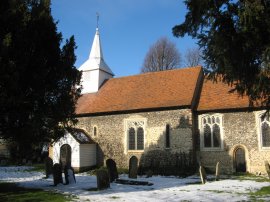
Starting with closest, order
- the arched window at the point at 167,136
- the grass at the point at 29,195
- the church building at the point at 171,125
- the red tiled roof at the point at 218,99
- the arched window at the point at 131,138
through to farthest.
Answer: the grass at the point at 29,195 < the church building at the point at 171,125 < the red tiled roof at the point at 218,99 < the arched window at the point at 167,136 < the arched window at the point at 131,138

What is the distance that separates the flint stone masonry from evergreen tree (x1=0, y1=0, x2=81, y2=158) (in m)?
9.16

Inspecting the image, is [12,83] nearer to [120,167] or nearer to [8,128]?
[8,128]

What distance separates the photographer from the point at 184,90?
2284 centimetres

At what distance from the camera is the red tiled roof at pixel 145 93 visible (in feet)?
74.1

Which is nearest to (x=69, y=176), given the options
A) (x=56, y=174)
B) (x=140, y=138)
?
(x=56, y=174)

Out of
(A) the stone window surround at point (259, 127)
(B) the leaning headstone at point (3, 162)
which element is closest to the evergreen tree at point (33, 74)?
(A) the stone window surround at point (259, 127)

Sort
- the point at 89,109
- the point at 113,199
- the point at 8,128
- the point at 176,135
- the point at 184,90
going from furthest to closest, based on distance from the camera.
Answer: the point at 89,109, the point at 184,90, the point at 176,135, the point at 8,128, the point at 113,199

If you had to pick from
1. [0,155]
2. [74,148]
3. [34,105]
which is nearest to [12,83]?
[34,105]

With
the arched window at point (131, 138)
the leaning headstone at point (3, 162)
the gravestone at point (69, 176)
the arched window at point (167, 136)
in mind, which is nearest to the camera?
the gravestone at point (69, 176)

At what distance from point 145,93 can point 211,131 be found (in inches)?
237

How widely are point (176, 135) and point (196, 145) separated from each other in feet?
5.02

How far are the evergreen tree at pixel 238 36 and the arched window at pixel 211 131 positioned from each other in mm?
11139

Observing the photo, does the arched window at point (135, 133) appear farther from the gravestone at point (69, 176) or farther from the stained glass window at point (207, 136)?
the gravestone at point (69, 176)

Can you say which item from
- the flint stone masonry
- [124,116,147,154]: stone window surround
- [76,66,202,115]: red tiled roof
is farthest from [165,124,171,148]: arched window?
[124,116,147,154]: stone window surround
